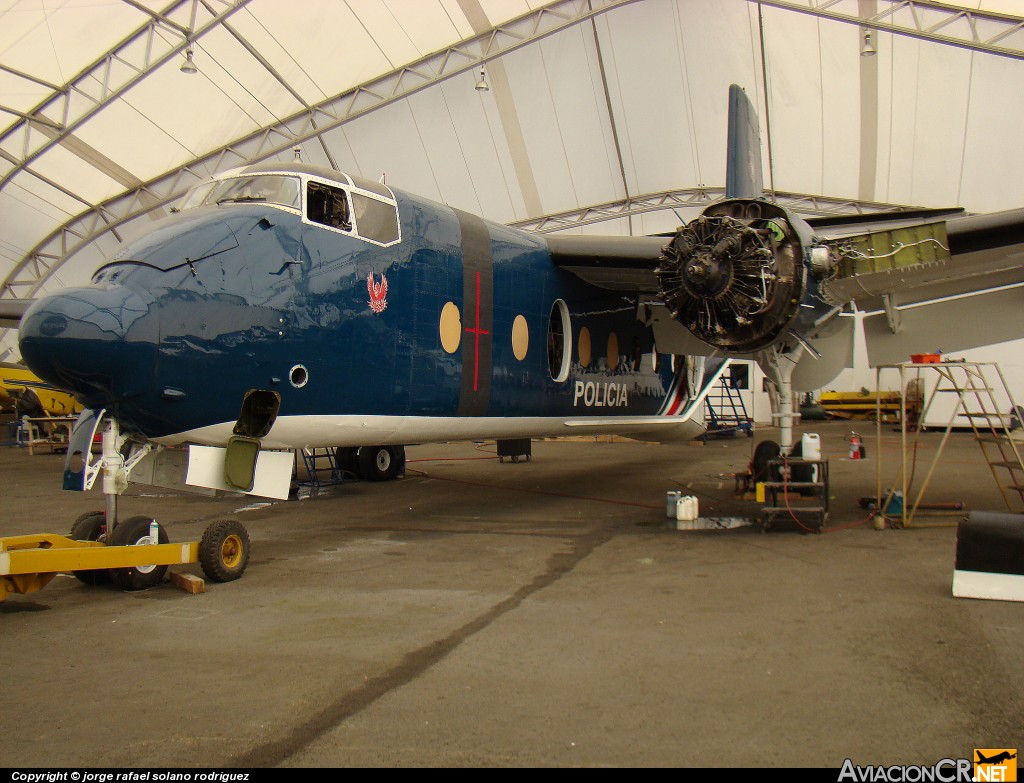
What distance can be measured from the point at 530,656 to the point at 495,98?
24.4 m

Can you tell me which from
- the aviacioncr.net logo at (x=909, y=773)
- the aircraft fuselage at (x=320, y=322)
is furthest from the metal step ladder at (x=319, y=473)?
the aviacioncr.net logo at (x=909, y=773)

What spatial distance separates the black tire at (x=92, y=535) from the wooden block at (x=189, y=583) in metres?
0.64

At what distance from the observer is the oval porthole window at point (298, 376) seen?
23.5 ft

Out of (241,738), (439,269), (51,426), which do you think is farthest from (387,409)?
(51,426)

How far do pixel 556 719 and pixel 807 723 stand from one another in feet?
3.83

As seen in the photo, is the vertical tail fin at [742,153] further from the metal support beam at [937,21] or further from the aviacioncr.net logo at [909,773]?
the aviacioncr.net logo at [909,773]

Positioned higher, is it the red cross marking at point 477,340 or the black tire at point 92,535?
the red cross marking at point 477,340

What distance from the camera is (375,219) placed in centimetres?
814

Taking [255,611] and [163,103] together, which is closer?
[255,611]

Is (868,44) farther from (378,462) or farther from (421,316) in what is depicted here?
(421,316)

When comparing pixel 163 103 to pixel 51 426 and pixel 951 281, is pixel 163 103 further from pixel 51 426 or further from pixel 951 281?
pixel 951 281

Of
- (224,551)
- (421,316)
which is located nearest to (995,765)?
(224,551)

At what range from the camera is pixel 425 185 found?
94.7ft

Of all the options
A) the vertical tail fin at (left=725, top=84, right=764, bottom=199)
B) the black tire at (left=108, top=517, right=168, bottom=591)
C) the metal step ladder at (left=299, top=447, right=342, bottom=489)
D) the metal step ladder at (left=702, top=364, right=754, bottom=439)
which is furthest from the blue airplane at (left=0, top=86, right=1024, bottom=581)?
the metal step ladder at (left=702, top=364, right=754, bottom=439)
